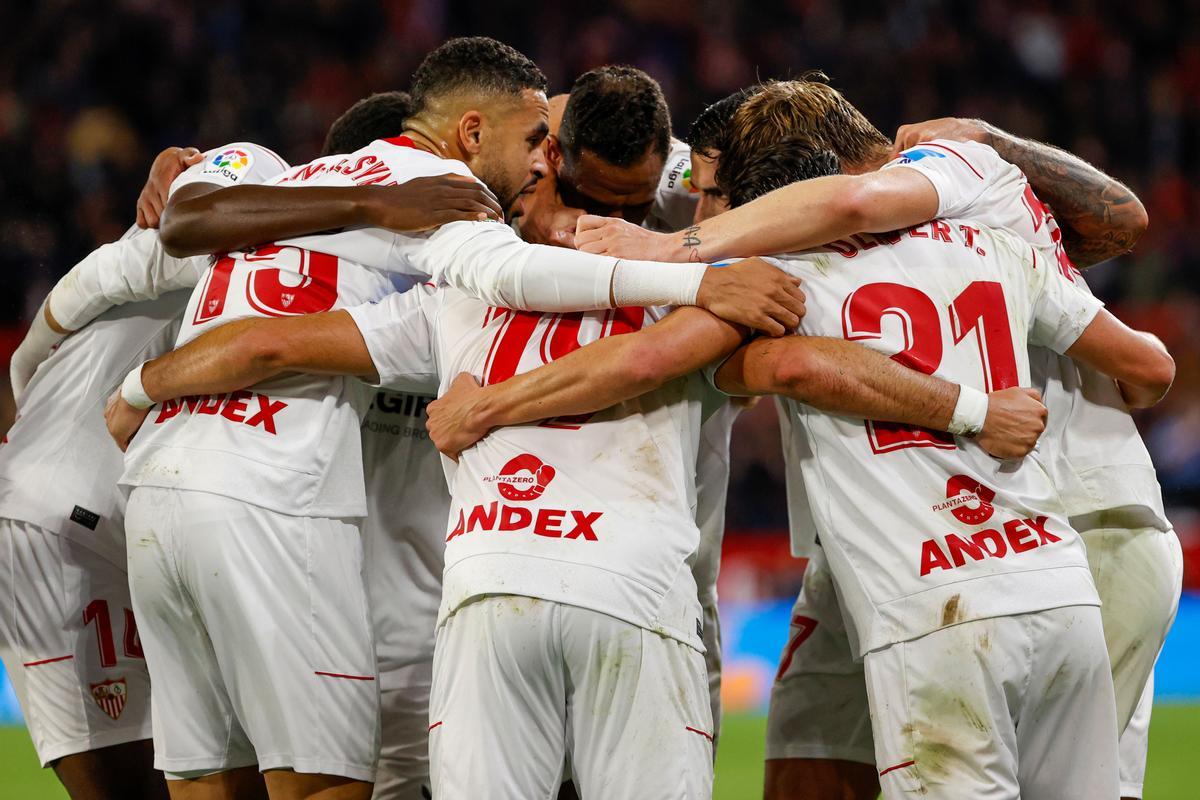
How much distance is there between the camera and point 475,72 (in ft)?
14.8

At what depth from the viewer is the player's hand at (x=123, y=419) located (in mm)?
4170

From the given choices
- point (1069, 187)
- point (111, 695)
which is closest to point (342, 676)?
point (111, 695)

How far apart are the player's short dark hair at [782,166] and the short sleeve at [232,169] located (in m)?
1.62

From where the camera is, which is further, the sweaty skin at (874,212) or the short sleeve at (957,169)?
the short sleeve at (957,169)

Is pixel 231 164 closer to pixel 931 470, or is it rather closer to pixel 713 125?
pixel 713 125

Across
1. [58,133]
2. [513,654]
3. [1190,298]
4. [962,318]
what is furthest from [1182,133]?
[513,654]

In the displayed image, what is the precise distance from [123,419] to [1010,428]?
267 centimetres

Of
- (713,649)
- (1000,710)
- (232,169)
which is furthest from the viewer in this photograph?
(713,649)

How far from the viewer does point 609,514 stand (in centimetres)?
340

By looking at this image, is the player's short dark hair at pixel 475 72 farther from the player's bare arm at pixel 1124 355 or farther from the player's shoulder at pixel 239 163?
the player's bare arm at pixel 1124 355

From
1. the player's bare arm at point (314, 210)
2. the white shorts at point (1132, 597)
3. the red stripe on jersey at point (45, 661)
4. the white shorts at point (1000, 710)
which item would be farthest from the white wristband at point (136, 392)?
the white shorts at point (1132, 597)

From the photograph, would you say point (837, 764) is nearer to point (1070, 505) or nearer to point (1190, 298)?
point (1070, 505)

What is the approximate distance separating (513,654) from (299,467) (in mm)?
1028

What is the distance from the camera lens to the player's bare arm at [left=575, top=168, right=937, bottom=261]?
344cm
